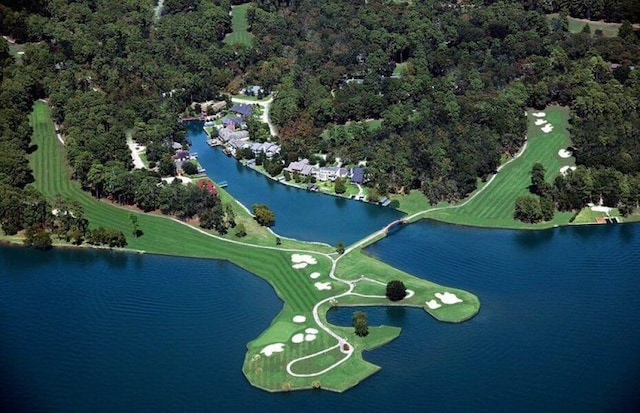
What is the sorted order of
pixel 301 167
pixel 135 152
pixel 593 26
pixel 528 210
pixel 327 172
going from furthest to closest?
pixel 593 26 < pixel 135 152 < pixel 301 167 < pixel 327 172 < pixel 528 210

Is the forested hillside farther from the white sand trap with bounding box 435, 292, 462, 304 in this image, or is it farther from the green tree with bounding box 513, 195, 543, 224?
the white sand trap with bounding box 435, 292, 462, 304

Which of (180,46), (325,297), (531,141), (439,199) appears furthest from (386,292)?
(180,46)

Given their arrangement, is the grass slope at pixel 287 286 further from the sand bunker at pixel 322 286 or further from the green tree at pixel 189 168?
the green tree at pixel 189 168

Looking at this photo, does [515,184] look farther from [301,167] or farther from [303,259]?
[303,259]

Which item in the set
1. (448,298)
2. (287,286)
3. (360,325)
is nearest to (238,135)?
(287,286)

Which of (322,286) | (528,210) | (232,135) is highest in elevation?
(232,135)

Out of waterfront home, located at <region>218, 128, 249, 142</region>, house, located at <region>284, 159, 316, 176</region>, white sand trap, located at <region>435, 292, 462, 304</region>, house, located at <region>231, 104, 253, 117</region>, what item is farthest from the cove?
white sand trap, located at <region>435, 292, 462, 304</region>
